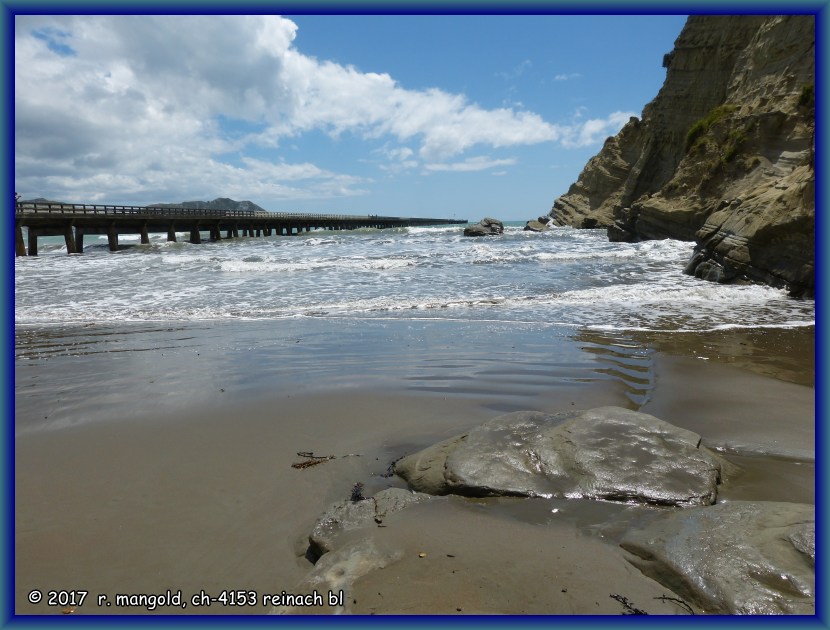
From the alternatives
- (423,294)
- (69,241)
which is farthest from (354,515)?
(69,241)

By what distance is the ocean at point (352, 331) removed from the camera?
5.80 m

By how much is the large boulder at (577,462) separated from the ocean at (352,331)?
1.40m

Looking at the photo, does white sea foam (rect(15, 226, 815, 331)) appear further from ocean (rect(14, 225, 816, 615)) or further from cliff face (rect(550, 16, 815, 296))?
cliff face (rect(550, 16, 815, 296))

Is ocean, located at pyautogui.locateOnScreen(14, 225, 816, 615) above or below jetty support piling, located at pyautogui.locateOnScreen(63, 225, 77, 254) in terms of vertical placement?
below

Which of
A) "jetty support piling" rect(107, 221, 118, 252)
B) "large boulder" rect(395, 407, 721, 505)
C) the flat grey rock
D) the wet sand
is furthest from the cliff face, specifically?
"jetty support piling" rect(107, 221, 118, 252)

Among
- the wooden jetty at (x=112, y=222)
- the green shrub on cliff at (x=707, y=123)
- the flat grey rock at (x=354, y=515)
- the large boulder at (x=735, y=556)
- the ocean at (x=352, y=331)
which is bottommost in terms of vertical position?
the flat grey rock at (x=354, y=515)

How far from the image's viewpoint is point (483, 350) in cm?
733

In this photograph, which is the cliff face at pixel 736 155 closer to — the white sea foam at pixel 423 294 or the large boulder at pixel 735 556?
the white sea foam at pixel 423 294

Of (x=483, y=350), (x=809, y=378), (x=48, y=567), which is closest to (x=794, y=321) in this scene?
(x=809, y=378)

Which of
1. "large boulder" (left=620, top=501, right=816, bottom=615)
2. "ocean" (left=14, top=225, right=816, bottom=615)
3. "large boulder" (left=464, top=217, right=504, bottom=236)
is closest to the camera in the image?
"large boulder" (left=620, top=501, right=816, bottom=615)

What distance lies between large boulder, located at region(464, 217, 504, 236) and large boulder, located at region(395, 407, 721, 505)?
142 feet

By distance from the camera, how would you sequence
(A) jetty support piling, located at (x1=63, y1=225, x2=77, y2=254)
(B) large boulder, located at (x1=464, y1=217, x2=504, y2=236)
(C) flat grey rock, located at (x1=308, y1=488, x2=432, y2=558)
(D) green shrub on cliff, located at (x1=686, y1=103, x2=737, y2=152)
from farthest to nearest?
(B) large boulder, located at (x1=464, y1=217, x2=504, y2=236) < (A) jetty support piling, located at (x1=63, y1=225, x2=77, y2=254) < (D) green shrub on cliff, located at (x1=686, y1=103, x2=737, y2=152) < (C) flat grey rock, located at (x1=308, y1=488, x2=432, y2=558)

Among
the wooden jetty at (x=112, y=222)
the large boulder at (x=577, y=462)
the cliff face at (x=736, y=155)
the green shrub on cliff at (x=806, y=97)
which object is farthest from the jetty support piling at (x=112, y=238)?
the green shrub on cliff at (x=806, y=97)

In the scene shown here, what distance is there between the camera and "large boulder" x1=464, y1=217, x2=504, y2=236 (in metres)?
46.2
